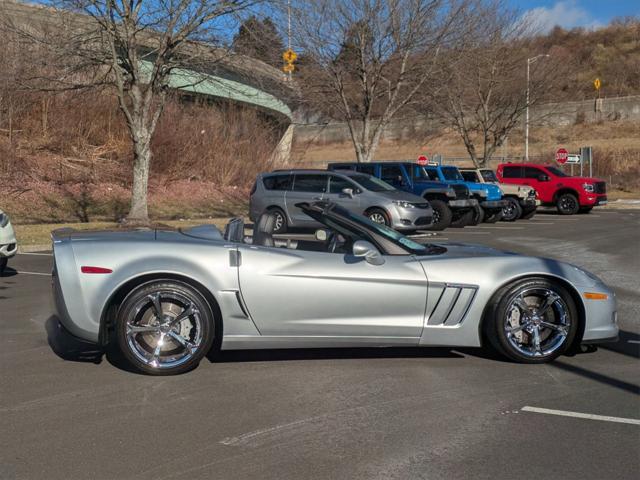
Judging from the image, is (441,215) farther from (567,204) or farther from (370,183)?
(567,204)

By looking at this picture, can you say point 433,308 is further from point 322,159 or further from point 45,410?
point 322,159

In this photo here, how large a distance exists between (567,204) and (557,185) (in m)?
0.80

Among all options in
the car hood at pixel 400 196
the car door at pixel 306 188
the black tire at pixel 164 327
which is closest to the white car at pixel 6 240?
the black tire at pixel 164 327

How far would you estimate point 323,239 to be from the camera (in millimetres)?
5926

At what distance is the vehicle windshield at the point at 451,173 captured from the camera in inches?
885

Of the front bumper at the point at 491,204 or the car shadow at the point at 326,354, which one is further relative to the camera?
the front bumper at the point at 491,204

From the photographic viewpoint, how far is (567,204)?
1041 inches

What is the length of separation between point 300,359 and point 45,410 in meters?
2.06

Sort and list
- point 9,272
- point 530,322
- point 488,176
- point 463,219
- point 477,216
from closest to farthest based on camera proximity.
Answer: point 530,322 → point 9,272 → point 463,219 → point 477,216 → point 488,176

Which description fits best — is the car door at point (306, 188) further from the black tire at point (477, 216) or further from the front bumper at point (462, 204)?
the black tire at point (477, 216)

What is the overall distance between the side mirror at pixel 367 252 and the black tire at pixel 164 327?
1.19 m

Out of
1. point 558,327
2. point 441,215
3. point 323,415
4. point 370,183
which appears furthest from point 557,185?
point 323,415

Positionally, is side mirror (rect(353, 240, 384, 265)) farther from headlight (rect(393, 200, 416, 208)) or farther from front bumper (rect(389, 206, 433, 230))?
headlight (rect(393, 200, 416, 208))

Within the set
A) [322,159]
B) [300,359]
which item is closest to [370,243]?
[300,359]
